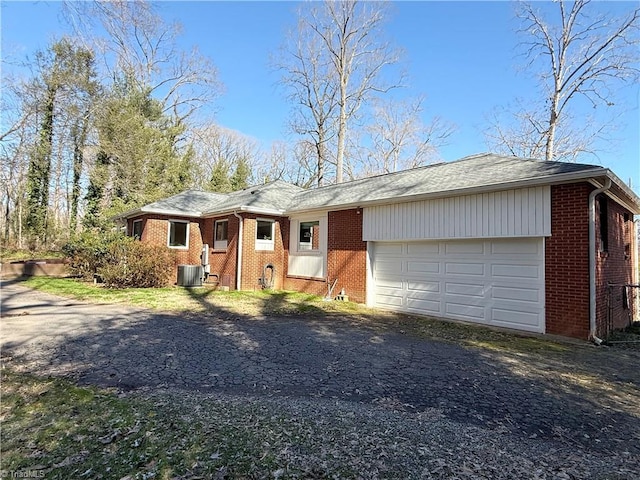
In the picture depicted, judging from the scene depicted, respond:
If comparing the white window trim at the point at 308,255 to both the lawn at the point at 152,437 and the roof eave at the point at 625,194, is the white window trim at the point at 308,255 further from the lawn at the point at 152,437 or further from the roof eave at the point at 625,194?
the lawn at the point at 152,437

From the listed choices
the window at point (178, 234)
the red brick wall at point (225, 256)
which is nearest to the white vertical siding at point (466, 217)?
the red brick wall at point (225, 256)

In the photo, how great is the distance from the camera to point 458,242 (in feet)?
28.7

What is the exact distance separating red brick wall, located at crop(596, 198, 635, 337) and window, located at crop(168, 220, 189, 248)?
45.5 feet

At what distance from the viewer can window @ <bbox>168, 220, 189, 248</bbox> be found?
14750 mm

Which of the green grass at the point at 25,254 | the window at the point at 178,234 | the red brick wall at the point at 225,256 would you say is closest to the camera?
the red brick wall at the point at 225,256

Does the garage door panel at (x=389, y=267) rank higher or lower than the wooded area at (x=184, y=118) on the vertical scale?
lower

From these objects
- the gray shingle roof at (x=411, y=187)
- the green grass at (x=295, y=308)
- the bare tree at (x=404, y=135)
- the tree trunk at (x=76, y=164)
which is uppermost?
the bare tree at (x=404, y=135)

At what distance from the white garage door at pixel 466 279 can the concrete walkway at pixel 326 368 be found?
7.67ft

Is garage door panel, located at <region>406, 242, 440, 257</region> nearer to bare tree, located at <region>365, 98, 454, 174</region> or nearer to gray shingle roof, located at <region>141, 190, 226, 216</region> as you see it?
gray shingle roof, located at <region>141, 190, 226, 216</region>

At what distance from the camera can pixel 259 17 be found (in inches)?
524

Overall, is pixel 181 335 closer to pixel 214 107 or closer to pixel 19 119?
pixel 19 119

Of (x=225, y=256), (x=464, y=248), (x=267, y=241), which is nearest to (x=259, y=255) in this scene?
(x=267, y=241)

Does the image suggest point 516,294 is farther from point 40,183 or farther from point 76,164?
point 40,183

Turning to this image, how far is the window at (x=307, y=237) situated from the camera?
13.2 meters
